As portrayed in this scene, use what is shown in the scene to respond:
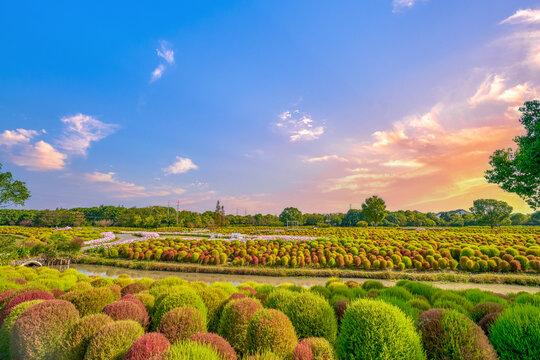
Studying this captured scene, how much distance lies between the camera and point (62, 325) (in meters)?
4.06

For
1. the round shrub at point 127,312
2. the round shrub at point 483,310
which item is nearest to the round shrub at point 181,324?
the round shrub at point 127,312

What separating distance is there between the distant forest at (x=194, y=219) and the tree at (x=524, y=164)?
5893 centimetres

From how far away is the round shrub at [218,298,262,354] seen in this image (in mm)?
3942

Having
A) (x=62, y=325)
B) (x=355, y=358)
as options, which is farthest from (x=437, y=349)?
(x=62, y=325)

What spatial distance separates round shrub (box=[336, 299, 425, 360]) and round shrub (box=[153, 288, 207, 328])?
108 inches

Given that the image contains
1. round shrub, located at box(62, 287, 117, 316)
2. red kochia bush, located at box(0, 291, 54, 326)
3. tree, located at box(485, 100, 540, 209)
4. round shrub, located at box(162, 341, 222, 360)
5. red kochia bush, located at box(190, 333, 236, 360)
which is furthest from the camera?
tree, located at box(485, 100, 540, 209)

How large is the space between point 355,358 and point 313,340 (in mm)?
584

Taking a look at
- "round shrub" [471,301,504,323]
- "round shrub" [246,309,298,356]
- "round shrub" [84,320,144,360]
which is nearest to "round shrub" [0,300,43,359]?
"round shrub" [84,320,144,360]

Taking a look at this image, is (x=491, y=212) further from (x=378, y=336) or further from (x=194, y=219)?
(x=378, y=336)

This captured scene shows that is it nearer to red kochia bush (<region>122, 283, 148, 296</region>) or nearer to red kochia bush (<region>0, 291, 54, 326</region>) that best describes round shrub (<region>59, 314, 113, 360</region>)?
red kochia bush (<region>0, 291, 54, 326</region>)

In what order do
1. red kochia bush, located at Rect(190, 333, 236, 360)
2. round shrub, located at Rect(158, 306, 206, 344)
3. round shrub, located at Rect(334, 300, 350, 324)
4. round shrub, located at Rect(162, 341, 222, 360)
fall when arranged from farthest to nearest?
round shrub, located at Rect(334, 300, 350, 324) → round shrub, located at Rect(158, 306, 206, 344) → red kochia bush, located at Rect(190, 333, 236, 360) → round shrub, located at Rect(162, 341, 222, 360)

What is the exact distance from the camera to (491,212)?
7781 centimetres

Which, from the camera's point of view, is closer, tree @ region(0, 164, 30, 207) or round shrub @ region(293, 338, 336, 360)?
round shrub @ region(293, 338, 336, 360)

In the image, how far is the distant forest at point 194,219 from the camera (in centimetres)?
7806
